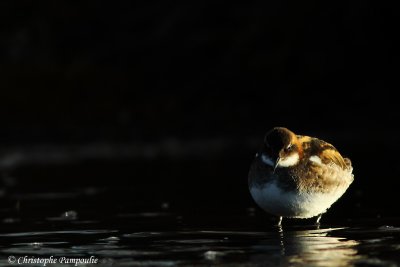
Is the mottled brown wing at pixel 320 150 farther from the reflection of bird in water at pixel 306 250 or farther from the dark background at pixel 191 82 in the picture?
the dark background at pixel 191 82

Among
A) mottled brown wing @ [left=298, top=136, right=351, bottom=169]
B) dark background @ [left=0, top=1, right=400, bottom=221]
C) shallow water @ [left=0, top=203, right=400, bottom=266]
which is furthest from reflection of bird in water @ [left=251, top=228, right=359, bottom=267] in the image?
dark background @ [left=0, top=1, right=400, bottom=221]

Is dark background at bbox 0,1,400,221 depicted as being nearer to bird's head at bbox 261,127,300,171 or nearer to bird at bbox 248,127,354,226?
bird at bbox 248,127,354,226

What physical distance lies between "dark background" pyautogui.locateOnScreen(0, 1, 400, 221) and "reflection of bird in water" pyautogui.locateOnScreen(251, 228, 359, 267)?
16.9 meters

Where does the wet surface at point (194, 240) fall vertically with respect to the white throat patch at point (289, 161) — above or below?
below

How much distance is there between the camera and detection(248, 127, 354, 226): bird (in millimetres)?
15281

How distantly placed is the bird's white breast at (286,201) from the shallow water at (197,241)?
0.90ft

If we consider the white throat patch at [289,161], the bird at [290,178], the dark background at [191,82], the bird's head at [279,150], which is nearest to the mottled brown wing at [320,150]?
the bird at [290,178]

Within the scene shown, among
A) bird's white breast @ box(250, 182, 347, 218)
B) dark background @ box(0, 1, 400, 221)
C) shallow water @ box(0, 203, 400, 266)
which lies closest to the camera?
shallow water @ box(0, 203, 400, 266)

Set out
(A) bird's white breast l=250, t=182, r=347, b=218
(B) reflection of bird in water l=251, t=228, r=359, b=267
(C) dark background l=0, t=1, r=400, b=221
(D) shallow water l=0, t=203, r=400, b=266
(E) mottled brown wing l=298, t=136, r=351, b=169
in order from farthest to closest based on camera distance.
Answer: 1. (C) dark background l=0, t=1, r=400, b=221
2. (E) mottled brown wing l=298, t=136, r=351, b=169
3. (A) bird's white breast l=250, t=182, r=347, b=218
4. (D) shallow water l=0, t=203, r=400, b=266
5. (B) reflection of bird in water l=251, t=228, r=359, b=267

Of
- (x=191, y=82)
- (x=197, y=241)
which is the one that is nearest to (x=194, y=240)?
(x=197, y=241)

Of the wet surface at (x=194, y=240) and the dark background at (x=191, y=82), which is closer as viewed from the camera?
the wet surface at (x=194, y=240)

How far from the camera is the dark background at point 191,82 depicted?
127 feet

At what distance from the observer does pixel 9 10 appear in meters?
53.9

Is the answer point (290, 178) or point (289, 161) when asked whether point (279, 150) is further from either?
point (290, 178)
